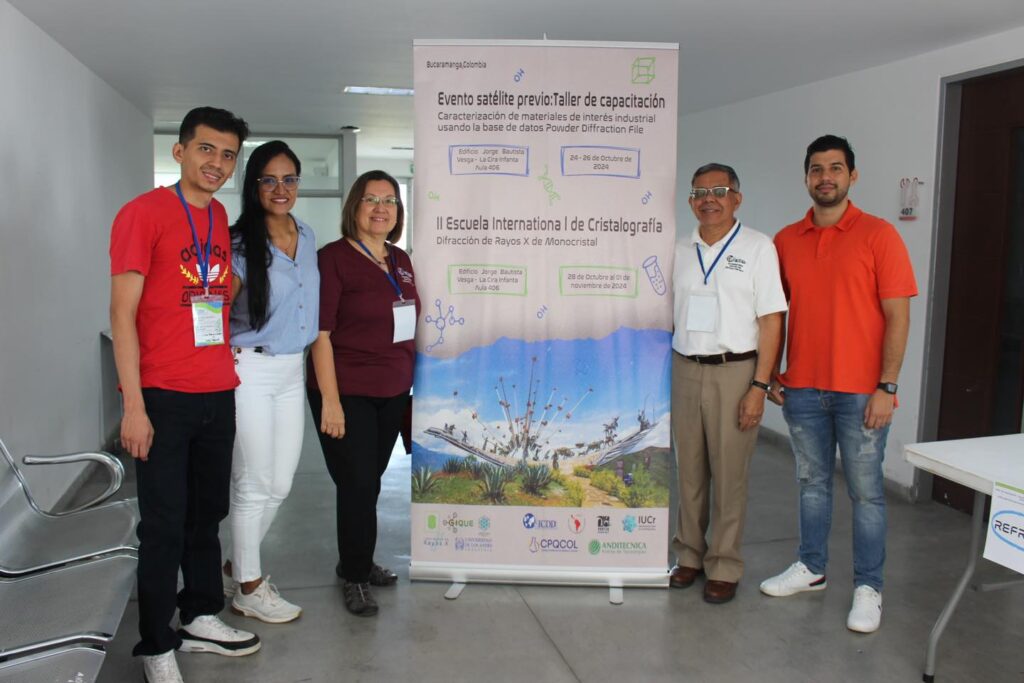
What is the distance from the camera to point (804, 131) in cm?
583

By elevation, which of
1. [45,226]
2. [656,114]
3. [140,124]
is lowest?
[45,226]

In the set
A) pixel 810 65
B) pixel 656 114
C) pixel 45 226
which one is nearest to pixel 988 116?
pixel 810 65

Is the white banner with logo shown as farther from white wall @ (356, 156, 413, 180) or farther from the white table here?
white wall @ (356, 156, 413, 180)

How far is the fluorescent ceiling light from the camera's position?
703 cm

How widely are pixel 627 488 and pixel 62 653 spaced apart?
2.10 metres

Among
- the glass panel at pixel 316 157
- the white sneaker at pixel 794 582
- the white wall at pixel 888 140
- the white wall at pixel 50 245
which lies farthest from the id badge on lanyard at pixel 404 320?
the glass panel at pixel 316 157

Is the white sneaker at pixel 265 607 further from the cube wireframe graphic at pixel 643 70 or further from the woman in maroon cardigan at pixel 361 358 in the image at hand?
the cube wireframe graphic at pixel 643 70

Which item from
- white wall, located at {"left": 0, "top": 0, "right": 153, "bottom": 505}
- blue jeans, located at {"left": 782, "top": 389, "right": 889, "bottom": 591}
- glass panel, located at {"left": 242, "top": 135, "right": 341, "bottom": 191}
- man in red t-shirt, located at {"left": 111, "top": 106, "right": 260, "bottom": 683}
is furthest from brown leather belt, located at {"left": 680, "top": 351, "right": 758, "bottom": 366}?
glass panel, located at {"left": 242, "top": 135, "right": 341, "bottom": 191}

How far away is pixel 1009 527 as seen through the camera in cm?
248

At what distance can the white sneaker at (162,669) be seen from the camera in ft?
8.64

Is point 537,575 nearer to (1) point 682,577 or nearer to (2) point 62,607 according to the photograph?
(1) point 682,577

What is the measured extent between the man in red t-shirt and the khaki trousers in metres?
1.75

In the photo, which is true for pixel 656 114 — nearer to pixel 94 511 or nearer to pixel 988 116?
pixel 988 116

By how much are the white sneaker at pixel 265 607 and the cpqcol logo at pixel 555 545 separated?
3.17 feet
